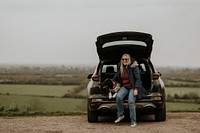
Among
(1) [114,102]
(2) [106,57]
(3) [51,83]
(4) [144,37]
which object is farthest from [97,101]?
(3) [51,83]

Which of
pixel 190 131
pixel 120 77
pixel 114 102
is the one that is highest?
pixel 120 77

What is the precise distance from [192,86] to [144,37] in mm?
23473

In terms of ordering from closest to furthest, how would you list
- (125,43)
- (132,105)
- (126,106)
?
(132,105)
(126,106)
(125,43)

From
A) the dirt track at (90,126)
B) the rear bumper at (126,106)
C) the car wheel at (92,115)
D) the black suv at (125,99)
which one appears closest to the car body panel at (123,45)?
the black suv at (125,99)

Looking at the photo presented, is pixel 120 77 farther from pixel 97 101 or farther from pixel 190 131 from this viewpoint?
pixel 190 131

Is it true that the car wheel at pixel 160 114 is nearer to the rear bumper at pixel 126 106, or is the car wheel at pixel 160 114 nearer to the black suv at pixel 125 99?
the black suv at pixel 125 99

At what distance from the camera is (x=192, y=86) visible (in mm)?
31141

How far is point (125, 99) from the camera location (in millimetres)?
8867

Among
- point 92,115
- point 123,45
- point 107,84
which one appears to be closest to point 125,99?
point 107,84

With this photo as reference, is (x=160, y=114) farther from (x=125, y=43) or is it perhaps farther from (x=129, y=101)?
(x=125, y=43)

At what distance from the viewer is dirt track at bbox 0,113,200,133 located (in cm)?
798

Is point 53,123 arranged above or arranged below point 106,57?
below

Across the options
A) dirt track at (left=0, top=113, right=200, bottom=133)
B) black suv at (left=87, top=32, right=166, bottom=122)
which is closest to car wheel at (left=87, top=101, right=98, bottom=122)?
black suv at (left=87, top=32, right=166, bottom=122)

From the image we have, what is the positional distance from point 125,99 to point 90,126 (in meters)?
1.06
